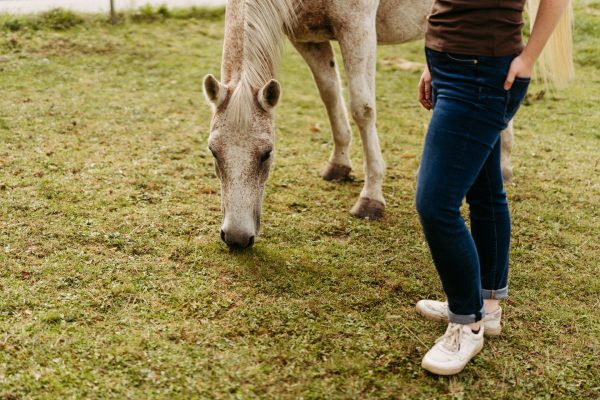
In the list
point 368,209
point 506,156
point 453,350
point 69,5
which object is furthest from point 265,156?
point 69,5

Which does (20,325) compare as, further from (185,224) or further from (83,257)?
(185,224)

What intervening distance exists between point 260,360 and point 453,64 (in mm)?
1413

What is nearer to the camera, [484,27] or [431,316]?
[484,27]

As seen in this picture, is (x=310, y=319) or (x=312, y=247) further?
(x=312, y=247)

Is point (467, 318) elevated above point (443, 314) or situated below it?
above


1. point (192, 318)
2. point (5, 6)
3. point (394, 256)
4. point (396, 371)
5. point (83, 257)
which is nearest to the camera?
point (396, 371)

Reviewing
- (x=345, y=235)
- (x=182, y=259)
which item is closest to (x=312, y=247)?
(x=345, y=235)

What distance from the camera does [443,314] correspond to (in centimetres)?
298

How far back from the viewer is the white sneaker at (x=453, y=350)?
256 cm

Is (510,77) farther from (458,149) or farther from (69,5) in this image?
(69,5)

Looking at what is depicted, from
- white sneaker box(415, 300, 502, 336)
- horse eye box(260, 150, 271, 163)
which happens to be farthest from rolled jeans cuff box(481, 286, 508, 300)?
horse eye box(260, 150, 271, 163)

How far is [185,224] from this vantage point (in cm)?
391

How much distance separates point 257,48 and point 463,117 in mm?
1505

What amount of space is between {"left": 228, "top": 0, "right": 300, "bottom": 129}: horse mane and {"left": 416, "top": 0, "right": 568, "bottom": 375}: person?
1.11 meters
